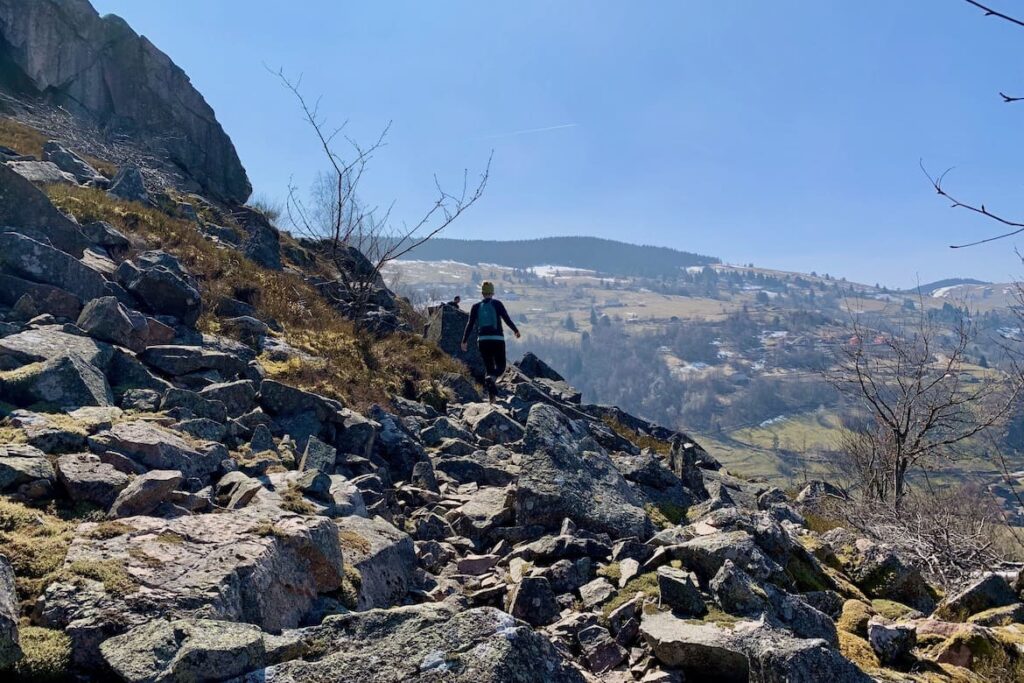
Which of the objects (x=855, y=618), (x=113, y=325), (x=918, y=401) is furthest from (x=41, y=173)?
(x=918, y=401)

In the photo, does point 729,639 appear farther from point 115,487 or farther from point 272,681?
point 115,487

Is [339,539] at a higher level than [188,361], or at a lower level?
lower

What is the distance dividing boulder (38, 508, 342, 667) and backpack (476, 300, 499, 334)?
9280mm

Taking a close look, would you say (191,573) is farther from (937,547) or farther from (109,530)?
(937,547)

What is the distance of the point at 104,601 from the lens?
404 centimetres

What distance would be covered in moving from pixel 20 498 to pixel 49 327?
4.66m

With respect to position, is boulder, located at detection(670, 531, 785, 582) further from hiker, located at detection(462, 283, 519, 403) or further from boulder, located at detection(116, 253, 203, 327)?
boulder, located at detection(116, 253, 203, 327)

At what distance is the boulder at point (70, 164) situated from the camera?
66.4 feet

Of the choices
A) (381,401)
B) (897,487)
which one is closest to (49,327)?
(381,401)

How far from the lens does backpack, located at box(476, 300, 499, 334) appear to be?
14.7 metres

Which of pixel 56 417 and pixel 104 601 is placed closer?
pixel 104 601

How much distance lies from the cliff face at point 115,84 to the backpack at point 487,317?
24181 millimetres

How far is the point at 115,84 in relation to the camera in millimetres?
37906

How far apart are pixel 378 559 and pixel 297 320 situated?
11838 millimetres
